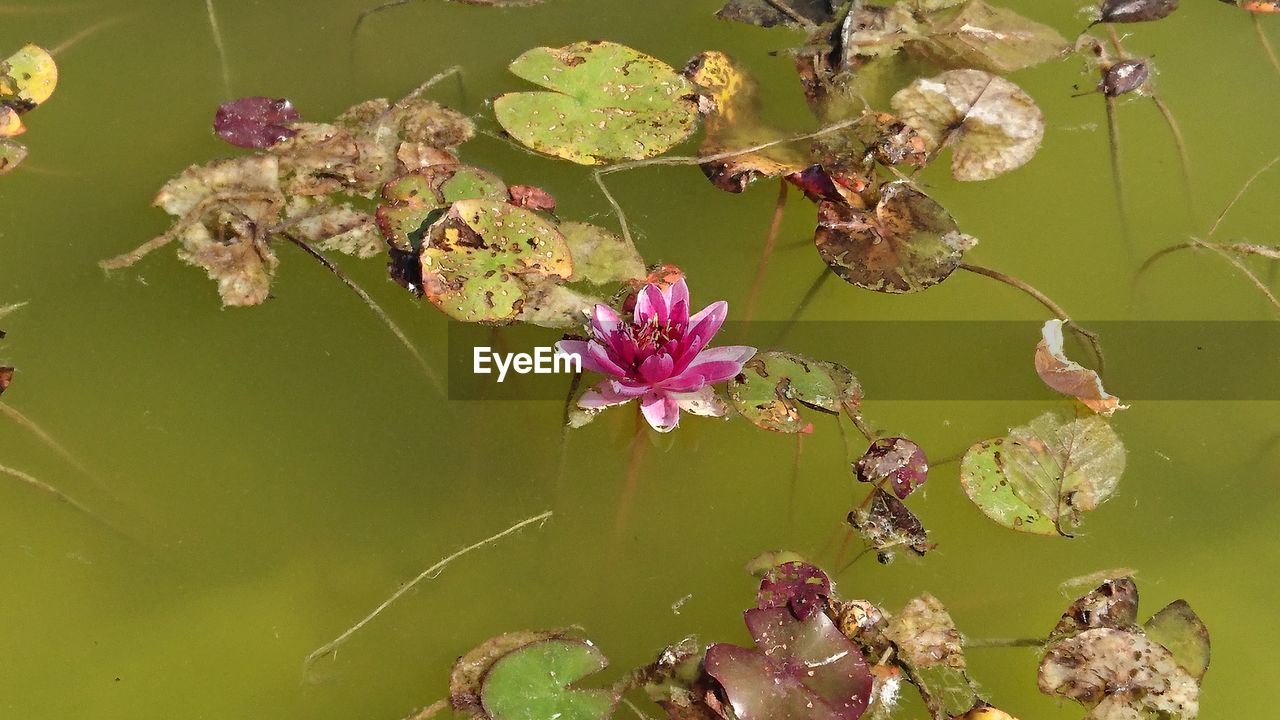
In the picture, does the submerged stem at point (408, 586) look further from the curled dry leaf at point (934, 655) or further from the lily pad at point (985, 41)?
the lily pad at point (985, 41)

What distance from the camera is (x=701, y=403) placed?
2000 mm

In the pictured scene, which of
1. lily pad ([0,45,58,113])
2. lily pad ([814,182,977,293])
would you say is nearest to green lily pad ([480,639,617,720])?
lily pad ([814,182,977,293])

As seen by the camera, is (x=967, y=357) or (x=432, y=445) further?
(x=967, y=357)

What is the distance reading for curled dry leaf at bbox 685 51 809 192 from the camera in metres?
2.31

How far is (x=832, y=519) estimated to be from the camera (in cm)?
200

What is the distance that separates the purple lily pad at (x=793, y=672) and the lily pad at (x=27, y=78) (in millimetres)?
2426

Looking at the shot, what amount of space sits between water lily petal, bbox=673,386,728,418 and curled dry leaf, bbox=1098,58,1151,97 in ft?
5.37

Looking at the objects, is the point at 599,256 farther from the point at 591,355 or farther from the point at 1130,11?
the point at 1130,11

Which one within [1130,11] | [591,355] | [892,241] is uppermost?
[1130,11]

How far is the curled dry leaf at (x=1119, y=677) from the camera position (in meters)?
1.75

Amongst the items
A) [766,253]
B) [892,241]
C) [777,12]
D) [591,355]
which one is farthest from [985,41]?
[591,355]

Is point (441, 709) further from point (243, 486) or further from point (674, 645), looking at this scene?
point (243, 486)

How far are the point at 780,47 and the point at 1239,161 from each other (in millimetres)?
1410

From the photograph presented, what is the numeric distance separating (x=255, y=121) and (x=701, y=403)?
150 cm
